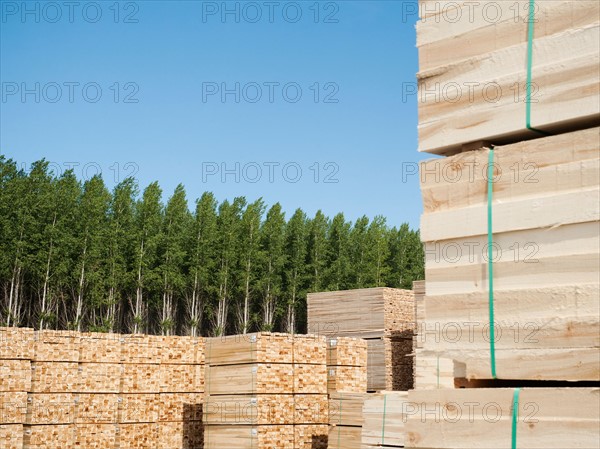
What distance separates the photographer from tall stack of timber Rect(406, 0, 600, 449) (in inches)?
130

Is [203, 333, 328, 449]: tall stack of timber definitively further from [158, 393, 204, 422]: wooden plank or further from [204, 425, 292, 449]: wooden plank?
[158, 393, 204, 422]: wooden plank

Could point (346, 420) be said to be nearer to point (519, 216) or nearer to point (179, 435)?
point (179, 435)

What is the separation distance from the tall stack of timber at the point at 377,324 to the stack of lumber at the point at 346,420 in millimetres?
4455

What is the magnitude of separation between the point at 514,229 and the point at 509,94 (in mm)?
653

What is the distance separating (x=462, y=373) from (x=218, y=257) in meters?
41.7

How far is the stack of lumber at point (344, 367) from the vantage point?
44.4 feet

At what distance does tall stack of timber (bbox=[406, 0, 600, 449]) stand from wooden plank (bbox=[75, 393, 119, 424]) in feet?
39.4

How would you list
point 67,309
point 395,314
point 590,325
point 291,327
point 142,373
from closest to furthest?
1. point 590,325
2. point 142,373
3. point 395,314
4. point 67,309
5. point 291,327

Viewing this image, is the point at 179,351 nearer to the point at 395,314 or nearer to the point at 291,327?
the point at 395,314

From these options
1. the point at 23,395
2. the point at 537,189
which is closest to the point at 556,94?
the point at 537,189

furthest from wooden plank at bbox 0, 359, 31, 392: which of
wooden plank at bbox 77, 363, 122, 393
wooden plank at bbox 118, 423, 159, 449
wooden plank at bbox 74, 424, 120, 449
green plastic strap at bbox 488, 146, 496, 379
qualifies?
green plastic strap at bbox 488, 146, 496, 379

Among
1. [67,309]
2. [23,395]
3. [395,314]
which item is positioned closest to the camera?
[23,395]

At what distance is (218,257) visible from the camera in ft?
148

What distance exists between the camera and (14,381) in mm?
13727
